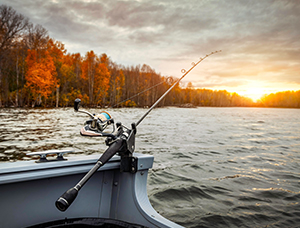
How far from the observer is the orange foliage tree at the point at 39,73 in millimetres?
30944

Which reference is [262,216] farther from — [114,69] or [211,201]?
[114,69]

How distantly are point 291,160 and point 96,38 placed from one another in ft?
192

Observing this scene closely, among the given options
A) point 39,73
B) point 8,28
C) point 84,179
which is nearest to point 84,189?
point 84,179

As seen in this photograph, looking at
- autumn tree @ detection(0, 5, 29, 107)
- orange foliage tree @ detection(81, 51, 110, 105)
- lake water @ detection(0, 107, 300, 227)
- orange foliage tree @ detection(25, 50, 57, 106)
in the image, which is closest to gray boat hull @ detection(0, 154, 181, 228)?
lake water @ detection(0, 107, 300, 227)

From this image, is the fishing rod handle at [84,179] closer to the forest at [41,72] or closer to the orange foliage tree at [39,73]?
the forest at [41,72]

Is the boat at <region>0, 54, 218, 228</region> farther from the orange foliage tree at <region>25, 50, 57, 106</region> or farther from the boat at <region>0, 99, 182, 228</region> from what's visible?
the orange foliage tree at <region>25, 50, 57, 106</region>

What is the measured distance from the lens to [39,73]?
31422mm

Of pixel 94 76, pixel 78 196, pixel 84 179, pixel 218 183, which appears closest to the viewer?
pixel 84 179

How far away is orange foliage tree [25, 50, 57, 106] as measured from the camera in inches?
1218

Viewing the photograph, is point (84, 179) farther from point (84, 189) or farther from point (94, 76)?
point (94, 76)

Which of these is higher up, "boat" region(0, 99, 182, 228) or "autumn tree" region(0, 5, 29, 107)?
"autumn tree" region(0, 5, 29, 107)

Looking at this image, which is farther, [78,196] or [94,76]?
[94,76]

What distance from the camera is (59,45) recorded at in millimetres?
42469

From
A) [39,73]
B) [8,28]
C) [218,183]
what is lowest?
[218,183]
